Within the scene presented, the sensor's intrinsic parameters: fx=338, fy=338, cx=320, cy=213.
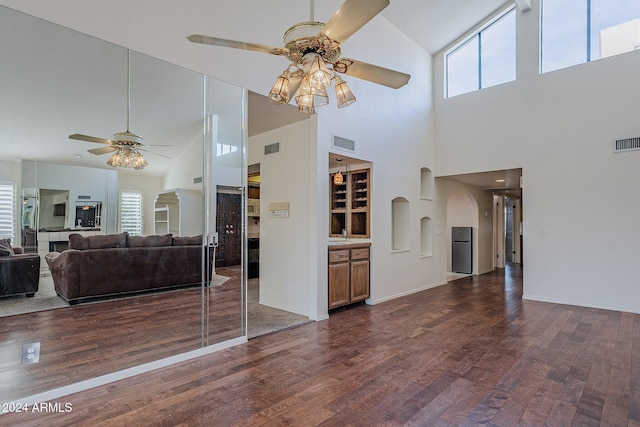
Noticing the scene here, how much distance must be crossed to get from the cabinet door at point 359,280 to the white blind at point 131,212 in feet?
9.64

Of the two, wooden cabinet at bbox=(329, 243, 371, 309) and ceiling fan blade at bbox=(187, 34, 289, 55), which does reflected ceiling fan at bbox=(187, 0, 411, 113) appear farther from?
wooden cabinet at bbox=(329, 243, 371, 309)

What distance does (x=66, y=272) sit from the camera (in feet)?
9.36

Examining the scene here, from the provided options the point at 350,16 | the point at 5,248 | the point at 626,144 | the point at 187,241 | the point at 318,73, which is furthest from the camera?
the point at 626,144

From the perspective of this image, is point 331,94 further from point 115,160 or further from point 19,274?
point 19,274

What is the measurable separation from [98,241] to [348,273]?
3.12 metres

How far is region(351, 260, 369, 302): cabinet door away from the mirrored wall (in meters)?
1.87

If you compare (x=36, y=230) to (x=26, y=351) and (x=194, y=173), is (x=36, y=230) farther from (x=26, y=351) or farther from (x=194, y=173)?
(x=194, y=173)

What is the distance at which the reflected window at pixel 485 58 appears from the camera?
6.28 m

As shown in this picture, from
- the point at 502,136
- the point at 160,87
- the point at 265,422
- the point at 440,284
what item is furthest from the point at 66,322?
the point at 502,136

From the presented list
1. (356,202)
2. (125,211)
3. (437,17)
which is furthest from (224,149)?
(437,17)

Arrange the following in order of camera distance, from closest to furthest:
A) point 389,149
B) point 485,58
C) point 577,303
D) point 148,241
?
point 148,241
point 577,303
point 389,149
point 485,58

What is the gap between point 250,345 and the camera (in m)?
3.52

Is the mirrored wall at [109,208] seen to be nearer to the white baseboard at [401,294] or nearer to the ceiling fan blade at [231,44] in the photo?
the ceiling fan blade at [231,44]

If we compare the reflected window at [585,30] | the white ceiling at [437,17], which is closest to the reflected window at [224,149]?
the white ceiling at [437,17]
